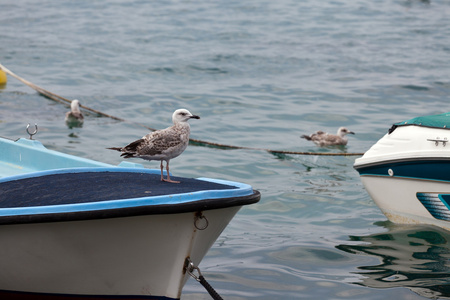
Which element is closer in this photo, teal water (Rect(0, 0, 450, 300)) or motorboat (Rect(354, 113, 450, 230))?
motorboat (Rect(354, 113, 450, 230))

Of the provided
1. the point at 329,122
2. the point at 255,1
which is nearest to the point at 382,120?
the point at 329,122

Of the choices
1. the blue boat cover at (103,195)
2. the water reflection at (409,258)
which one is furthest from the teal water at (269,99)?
the blue boat cover at (103,195)

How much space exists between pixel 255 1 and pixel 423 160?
23446mm

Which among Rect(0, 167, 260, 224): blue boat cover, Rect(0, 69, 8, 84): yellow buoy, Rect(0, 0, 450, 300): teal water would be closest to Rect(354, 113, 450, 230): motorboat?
Rect(0, 0, 450, 300): teal water

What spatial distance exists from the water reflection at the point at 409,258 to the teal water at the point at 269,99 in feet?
0.06

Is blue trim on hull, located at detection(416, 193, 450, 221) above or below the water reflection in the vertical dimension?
above

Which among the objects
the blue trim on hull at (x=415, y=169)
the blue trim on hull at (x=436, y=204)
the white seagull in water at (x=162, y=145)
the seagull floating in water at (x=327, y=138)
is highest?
the white seagull in water at (x=162, y=145)

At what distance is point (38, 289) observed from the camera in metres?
5.54

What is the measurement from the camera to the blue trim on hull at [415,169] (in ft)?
25.2

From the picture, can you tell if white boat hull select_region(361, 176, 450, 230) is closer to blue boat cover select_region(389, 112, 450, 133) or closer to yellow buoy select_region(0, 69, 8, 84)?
blue boat cover select_region(389, 112, 450, 133)

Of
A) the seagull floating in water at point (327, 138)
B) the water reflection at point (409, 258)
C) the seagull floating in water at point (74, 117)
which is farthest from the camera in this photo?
the seagull floating in water at point (74, 117)

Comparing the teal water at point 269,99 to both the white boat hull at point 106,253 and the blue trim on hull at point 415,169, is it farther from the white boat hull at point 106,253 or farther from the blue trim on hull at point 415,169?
the white boat hull at point 106,253

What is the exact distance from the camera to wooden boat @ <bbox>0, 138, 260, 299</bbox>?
5098 millimetres

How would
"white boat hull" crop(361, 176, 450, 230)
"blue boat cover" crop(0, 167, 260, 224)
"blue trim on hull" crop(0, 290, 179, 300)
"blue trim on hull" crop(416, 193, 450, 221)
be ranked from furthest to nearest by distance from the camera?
"white boat hull" crop(361, 176, 450, 230) → "blue trim on hull" crop(416, 193, 450, 221) → "blue trim on hull" crop(0, 290, 179, 300) → "blue boat cover" crop(0, 167, 260, 224)
